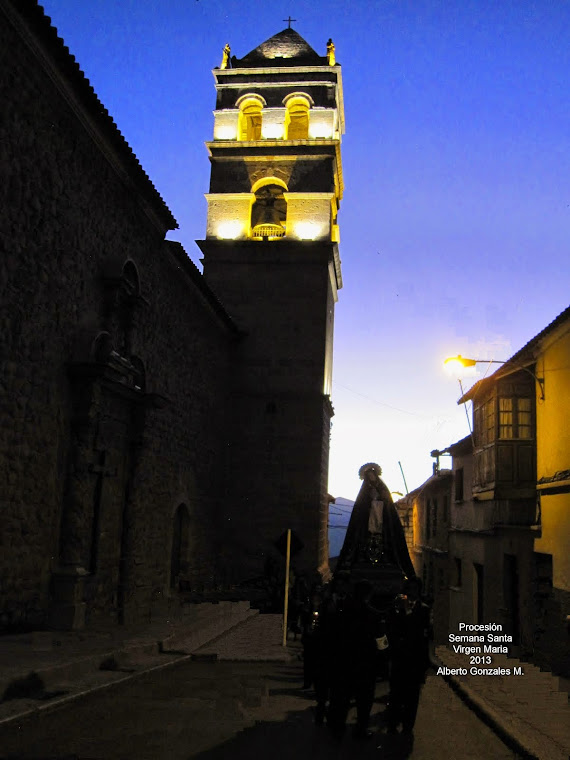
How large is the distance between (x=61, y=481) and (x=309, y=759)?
652cm

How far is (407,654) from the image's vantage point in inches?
253

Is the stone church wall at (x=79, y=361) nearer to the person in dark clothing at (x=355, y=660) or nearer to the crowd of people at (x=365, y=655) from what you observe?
the crowd of people at (x=365, y=655)

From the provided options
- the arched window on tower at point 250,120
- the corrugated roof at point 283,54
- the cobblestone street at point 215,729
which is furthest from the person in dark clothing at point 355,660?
the corrugated roof at point 283,54

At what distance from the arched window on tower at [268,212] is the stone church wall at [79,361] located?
Answer: 6874 millimetres

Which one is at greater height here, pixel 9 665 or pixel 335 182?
pixel 335 182

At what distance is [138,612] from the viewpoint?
13281 mm

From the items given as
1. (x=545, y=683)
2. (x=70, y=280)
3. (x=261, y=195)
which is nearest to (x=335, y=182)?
(x=261, y=195)

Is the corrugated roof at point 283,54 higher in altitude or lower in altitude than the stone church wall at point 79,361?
higher

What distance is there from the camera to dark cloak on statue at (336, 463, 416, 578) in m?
11.9

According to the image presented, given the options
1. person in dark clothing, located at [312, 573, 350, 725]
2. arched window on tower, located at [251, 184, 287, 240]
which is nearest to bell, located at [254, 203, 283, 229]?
arched window on tower, located at [251, 184, 287, 240]

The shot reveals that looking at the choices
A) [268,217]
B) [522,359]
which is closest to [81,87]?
[522,359]

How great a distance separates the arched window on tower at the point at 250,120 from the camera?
23.8 m

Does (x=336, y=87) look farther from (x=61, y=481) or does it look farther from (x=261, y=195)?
(x=61, y=481)

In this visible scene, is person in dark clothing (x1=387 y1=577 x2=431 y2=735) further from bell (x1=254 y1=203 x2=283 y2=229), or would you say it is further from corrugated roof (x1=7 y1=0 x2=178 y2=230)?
bell (x1=254 y1=203 x2=283 y2=229)
